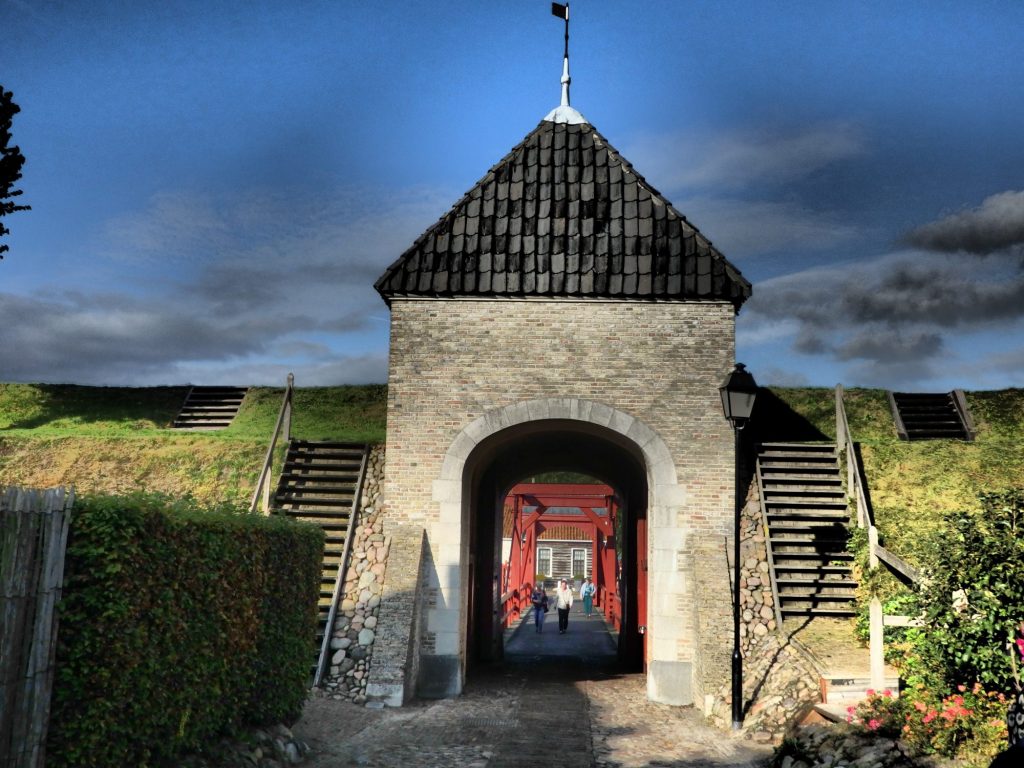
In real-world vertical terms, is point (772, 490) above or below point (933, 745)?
above

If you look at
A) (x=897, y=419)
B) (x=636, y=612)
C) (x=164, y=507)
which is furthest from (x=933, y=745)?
(x=897, y=419)

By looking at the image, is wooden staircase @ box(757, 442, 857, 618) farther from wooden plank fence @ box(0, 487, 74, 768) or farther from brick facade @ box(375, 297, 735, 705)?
wooden plank fence @ box(0, 487, 74, 768)

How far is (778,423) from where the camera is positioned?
2272 cm

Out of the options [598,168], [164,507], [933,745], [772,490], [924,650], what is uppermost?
[598,168]

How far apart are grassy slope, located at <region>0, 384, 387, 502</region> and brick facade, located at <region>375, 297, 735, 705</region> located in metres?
3.04

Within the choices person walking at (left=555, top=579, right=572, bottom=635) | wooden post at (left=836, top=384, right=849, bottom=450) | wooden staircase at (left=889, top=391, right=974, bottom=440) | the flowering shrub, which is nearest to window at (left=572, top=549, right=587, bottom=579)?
person walking at (left=555, top=579, right=572, bottom=635)

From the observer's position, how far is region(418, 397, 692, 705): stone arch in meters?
13.9

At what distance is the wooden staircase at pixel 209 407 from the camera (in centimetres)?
2553

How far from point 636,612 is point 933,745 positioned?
10086 millimetres

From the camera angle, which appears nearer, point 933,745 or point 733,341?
point 933,745

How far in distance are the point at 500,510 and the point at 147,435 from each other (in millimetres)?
7753

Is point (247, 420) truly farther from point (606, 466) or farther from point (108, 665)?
point (108, 665)

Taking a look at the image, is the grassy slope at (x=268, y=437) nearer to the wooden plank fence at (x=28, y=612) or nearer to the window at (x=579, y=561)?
the wooden plank fence at (x=28, y=612)

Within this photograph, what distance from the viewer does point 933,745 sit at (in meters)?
8.48
